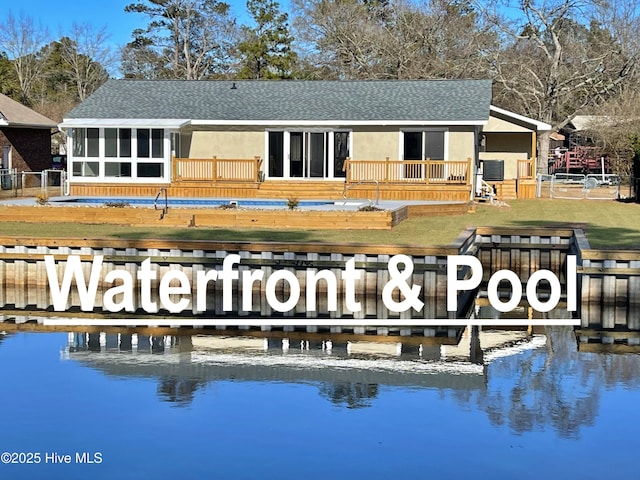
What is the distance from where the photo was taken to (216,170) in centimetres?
3534

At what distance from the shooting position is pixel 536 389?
1383 centimetres

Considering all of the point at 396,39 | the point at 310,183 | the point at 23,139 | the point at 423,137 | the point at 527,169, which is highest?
the point at 396,39

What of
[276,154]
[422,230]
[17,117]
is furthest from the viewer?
[17,117]

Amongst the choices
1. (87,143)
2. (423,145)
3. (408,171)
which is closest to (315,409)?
(408,171)

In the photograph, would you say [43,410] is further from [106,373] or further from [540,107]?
[540,107]

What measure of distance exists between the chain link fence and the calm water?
19.7 metres

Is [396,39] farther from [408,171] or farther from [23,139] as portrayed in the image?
[408,171]

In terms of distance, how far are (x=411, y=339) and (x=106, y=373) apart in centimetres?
529

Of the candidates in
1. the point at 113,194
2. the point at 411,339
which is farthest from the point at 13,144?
the point at 411,339

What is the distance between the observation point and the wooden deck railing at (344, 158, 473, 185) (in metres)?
33.6

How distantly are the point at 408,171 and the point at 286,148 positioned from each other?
15.3ft

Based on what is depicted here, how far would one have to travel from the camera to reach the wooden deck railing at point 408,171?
33.6 meters

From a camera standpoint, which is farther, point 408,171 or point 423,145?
point 423,145

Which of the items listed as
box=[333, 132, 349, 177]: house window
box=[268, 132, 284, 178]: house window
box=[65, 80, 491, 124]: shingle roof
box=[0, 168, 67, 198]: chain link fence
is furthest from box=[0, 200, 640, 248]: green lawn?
box=[0, 168, 67, 198]: chain link fence
